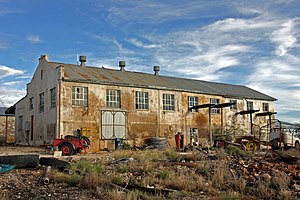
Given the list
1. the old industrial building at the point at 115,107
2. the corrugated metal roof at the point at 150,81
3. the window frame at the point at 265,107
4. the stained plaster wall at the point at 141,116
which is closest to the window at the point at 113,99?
the old industrial building at the point at 115,107

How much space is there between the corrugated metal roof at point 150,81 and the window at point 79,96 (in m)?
0.61

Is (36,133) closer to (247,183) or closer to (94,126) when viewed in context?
(94,126)

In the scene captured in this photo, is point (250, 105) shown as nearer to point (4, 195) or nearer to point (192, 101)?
point (192, 101)

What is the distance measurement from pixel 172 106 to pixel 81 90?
7.89 metres

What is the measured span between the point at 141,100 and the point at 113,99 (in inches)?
92.7

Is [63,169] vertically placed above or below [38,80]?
below

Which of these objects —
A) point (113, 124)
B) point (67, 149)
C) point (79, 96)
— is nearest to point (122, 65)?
point (113, 124)

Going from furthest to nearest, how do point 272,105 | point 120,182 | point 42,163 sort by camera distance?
point 272,105, point 42,163, point 120,182

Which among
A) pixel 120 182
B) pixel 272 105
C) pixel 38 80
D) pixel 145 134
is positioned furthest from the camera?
pixel 272 105

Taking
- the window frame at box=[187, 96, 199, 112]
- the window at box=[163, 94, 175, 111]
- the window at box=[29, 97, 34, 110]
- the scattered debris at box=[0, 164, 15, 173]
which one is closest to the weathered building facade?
the window at box=[29, 97, 34, 110]

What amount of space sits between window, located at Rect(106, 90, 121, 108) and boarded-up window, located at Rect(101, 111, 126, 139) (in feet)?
1.81

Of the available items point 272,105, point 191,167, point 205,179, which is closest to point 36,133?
point 191,167

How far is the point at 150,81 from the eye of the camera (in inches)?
1151

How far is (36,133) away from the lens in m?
27.3
